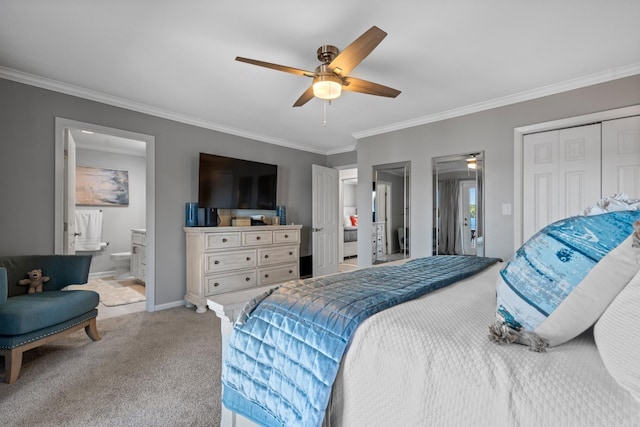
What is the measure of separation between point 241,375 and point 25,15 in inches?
101

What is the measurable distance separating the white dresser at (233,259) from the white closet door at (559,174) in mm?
2958

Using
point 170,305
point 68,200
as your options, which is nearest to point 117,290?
point 170,305

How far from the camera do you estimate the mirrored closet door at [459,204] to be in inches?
135

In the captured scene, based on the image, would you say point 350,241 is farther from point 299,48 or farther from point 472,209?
point 299,48

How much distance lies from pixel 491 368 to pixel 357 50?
1.75m

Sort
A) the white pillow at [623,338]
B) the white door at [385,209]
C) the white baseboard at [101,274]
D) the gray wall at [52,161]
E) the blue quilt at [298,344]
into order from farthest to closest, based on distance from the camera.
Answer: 1. the white baseboard at [101,274]
2. the white door at [385,209]
3. the gray wall at [52,161]
4. the blue quilt at [298,344]
5. the white pillow at [623,338]

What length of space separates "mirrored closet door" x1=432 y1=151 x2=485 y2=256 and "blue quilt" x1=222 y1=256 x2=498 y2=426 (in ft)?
7.78

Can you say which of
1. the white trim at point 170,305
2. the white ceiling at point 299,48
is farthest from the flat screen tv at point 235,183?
the white trim at point 170,305

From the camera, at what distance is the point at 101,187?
5.27 meters

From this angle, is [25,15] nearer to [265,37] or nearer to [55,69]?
[55,69]

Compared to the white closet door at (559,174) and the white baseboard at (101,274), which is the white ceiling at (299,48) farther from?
the white baseboard at (101,274)

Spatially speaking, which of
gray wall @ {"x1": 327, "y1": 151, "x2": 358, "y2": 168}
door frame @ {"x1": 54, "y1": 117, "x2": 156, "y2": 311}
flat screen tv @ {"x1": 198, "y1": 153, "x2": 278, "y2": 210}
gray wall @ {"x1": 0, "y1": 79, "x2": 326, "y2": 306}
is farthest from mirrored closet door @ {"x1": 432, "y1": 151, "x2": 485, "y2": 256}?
door frame @ {"x1": 54, "y1": 117, "x2": 156, "y2": 311}

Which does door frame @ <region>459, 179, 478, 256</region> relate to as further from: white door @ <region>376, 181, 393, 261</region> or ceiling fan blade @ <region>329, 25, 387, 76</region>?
ceiling fan blade @ <region>329, 25, 387, 76</region>

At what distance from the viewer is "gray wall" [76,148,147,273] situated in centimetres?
520
